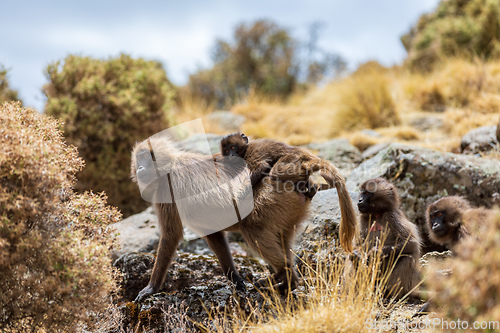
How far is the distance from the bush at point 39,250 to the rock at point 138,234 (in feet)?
8.69

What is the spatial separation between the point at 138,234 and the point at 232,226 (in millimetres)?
2753

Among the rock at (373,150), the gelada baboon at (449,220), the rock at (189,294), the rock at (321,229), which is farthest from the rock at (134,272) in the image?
the rock at (373,150)

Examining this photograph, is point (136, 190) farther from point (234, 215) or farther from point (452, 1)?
point (452, 1)

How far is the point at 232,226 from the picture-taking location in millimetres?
4371

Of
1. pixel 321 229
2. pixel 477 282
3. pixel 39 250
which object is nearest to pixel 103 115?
pixel 321 229

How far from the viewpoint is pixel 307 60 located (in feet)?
65.9

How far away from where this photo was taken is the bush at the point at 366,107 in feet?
35.6

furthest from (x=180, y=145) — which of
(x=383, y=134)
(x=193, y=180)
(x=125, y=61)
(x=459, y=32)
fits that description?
(x=459, y=32)

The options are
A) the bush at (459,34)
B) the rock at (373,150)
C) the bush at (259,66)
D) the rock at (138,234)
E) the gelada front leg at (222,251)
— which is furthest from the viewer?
the bush at (259,66)

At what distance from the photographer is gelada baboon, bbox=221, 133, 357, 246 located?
393 cm

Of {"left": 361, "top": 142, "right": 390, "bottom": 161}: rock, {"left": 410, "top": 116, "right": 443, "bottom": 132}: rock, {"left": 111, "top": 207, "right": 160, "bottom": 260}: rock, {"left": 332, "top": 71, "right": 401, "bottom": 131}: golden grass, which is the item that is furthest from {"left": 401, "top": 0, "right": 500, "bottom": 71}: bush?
{"left": 111, "top": 207, "right": 160, "bottom": 260}: rock

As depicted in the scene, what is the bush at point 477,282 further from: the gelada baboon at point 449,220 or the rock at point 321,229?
the rock at point 321,229

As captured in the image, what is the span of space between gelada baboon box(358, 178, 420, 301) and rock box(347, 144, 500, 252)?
1.27 metres

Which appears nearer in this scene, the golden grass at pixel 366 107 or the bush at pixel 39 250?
the bush at pixel 39 250
